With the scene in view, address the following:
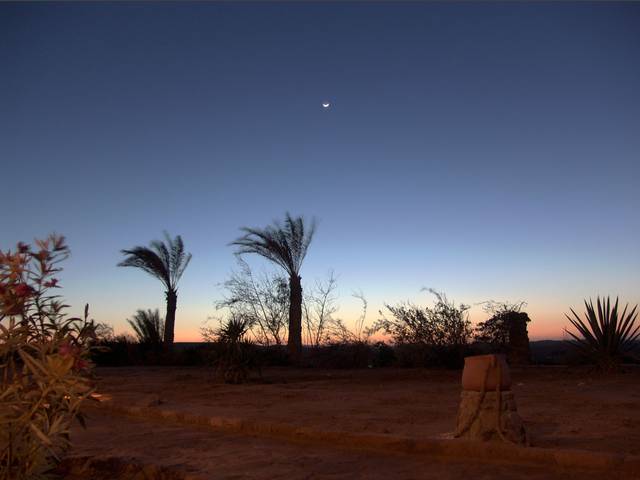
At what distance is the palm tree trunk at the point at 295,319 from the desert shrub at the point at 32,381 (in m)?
16.1

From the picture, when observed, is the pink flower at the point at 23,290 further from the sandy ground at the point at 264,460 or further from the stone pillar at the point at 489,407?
the stone pillar at the point at 489,407

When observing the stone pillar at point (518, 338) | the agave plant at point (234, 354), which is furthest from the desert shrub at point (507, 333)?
the agave plant at point (234, 354)

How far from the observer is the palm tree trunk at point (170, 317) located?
2289 cm

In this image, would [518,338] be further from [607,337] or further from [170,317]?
[170,317]

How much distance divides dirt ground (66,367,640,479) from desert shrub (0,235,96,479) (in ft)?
2.04

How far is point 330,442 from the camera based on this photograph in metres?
5.27

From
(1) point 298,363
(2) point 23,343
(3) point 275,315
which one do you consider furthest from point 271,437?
(3) point 275,315

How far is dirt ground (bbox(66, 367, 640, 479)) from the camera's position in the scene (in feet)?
14.1

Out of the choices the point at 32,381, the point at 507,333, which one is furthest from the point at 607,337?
the point at 32,381

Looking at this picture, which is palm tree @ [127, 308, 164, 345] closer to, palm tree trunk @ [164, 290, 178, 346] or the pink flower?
palm tree trunk @ [164, 290, 178, 346]

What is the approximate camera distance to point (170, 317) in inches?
915

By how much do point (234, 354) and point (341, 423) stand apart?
5985 millimetres

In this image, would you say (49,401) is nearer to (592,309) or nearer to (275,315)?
(592,309)

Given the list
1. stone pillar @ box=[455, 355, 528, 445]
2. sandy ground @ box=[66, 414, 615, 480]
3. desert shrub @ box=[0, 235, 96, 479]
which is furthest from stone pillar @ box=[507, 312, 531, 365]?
desert shrub @ box=[0, 235, 96, 479]
